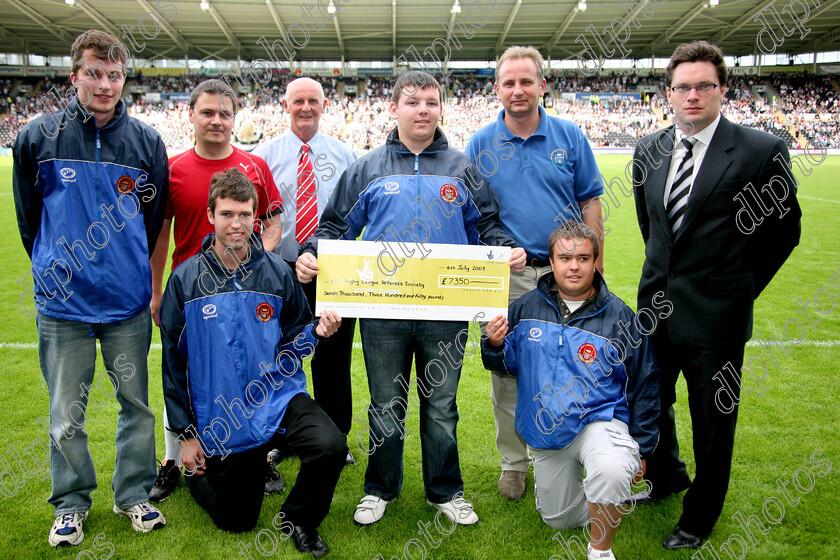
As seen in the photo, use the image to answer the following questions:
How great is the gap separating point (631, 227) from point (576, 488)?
38.2ft

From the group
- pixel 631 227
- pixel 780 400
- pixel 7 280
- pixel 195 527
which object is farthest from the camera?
pixel 631 227

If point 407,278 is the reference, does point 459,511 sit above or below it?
below

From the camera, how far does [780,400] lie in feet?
15.8

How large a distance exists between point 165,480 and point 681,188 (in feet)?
12.0

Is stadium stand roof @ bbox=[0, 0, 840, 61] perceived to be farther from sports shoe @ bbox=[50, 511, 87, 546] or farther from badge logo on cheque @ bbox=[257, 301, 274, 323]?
sports shoe @ bbox=[50, 511, 87, 546]

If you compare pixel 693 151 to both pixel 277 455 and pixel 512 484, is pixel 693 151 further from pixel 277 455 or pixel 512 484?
pixel 277 455

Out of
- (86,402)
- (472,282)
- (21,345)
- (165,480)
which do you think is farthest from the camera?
(21,345)

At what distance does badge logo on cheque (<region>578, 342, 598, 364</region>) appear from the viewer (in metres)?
Answer: 3.06

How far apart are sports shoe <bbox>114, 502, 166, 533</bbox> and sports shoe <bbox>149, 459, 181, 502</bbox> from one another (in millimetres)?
248

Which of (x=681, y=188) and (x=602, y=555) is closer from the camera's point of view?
(x=602, y=555)

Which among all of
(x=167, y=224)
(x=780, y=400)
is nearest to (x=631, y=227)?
(x=780, y=400)

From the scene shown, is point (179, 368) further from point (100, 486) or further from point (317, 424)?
point (100, 486)

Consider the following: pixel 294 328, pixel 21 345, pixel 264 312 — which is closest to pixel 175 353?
pixel 264 312

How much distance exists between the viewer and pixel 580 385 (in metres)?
3.04
